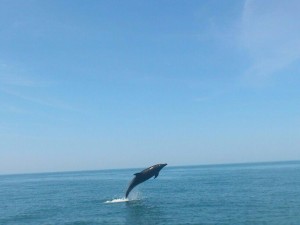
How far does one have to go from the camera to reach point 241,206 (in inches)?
2350

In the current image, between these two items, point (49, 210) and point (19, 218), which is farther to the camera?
point (49, 210)

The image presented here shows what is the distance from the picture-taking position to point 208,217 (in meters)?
51.8

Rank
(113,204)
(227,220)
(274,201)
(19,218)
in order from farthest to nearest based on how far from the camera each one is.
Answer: (113,204) → (274,201) → (19,218) → (227,220)

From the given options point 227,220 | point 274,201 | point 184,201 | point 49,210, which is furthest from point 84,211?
point 274,201

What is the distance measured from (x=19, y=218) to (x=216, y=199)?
111 feet

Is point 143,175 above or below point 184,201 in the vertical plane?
above

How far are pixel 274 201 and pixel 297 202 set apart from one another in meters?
3.68

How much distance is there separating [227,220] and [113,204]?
2548 cm

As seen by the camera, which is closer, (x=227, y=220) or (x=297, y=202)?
(x=227, y=220)

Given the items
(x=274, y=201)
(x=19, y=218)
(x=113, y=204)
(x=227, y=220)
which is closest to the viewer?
(x=227, y=220)

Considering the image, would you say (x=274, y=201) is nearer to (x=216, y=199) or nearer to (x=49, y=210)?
(x=216, y=199)

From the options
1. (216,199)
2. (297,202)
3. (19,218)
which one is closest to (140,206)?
(216,199)

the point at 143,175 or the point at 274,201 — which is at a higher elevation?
the point at 143,175

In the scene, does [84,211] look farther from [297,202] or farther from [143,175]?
[297,202]
